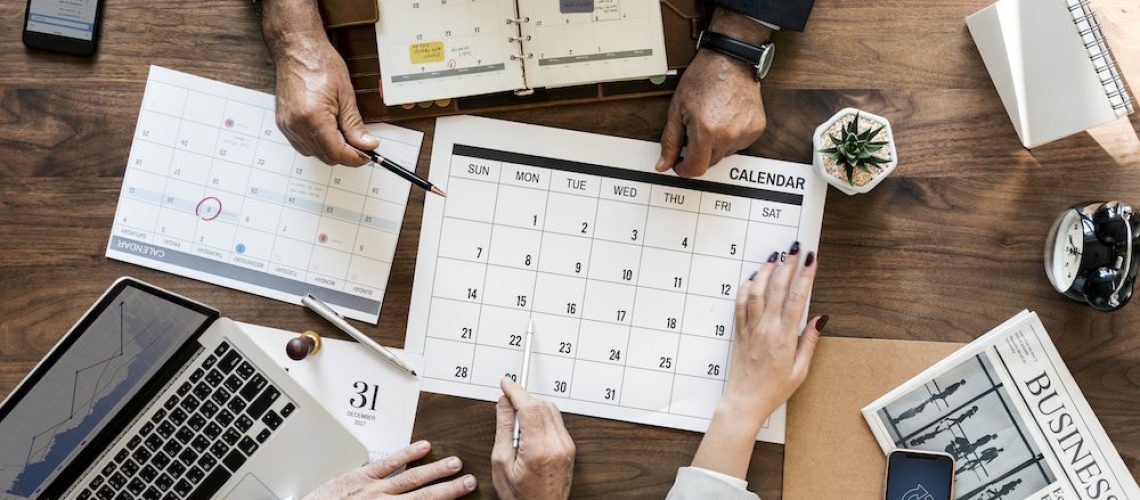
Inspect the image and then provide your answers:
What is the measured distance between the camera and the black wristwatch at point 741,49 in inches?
48.9

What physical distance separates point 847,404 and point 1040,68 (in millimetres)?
599

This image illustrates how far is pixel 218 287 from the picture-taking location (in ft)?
4.31

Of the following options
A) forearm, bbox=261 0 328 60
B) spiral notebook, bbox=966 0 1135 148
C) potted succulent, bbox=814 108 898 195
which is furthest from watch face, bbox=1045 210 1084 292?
forearm, bbox=261 0 328 60

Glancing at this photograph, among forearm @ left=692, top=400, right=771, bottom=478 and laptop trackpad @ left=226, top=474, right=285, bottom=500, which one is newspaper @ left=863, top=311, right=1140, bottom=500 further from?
laptop trackpad @ left=226, top=474, right=285, bottom=500

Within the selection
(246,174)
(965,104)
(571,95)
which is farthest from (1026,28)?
(246,174)

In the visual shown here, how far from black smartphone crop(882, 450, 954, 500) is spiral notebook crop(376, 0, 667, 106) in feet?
2.42

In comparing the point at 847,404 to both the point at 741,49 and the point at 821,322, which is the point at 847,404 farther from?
the point at 741,49

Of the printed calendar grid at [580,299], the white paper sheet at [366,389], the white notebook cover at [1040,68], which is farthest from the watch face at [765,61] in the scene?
the white paper sheet at [366,389]

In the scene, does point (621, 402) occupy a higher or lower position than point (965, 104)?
lower

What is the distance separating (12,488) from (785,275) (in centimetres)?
121

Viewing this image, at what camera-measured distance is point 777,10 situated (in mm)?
1256

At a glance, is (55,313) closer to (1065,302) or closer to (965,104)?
(965,104)

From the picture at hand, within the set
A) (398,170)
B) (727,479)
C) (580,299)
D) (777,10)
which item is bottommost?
(727,479)

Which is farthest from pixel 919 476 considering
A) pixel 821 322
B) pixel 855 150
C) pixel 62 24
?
pixel 62 24
